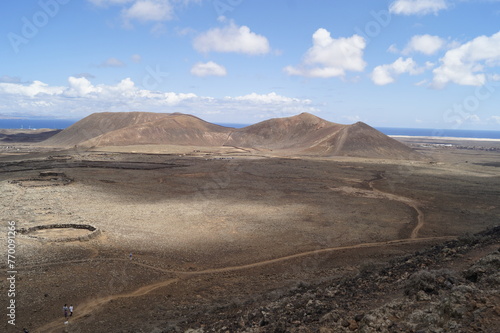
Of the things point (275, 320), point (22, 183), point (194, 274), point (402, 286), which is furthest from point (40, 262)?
→ point (22, 183)

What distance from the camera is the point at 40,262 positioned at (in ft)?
55.4

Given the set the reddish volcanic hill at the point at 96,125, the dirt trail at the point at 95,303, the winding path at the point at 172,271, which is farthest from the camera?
the reddish volcanic hill at the point at 96,125

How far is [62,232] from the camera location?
21.9m

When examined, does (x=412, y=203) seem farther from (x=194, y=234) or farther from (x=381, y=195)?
(x=194, y=234)

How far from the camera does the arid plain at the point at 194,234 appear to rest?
1366cm

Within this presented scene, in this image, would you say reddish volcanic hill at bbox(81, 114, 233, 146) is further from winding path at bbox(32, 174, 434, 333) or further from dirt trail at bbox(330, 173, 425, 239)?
winding path at bbox(32, 174, 434, 333)

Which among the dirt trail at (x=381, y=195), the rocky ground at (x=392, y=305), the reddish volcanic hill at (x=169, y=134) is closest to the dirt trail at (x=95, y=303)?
the rocky ground at (x=392, y=305)

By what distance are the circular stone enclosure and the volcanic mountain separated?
6899 cm

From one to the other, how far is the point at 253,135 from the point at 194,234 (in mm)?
97865

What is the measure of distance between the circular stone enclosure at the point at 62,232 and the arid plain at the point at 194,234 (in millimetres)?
139

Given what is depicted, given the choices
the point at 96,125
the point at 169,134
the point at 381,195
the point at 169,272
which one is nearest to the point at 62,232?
the point at 169,272

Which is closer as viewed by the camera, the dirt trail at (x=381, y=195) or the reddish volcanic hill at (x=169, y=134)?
the dirt trail at (x=381, y=195)

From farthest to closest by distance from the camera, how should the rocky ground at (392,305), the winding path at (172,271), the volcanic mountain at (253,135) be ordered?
the volcanic mountain at (253,135) < the winding path at (172,271) < the rocky ground at (392,305)

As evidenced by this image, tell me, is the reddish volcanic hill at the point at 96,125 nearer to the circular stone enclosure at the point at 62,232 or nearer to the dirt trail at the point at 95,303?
the circular stone enclosure at the point at 62,232
